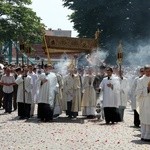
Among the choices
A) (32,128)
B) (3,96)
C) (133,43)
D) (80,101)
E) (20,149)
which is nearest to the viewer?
(20,149)

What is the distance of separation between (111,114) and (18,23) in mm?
31471

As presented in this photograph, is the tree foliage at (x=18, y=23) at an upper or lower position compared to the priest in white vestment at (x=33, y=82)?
upper

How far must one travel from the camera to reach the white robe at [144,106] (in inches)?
473

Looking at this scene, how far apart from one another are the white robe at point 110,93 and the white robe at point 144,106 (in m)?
3.43

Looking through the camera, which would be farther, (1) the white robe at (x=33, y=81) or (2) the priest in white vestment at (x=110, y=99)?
(1) the white robe at (x=33, y=81)

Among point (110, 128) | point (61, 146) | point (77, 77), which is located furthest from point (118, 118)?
point (61, 146)

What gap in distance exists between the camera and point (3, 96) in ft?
65.4

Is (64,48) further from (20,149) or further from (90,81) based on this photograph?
(20,149)

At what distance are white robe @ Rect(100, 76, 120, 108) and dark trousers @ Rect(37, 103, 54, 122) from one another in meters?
1.84

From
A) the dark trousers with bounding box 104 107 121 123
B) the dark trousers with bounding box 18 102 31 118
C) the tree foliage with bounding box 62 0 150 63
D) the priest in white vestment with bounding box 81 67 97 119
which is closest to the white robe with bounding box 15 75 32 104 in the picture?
the dark trousers with bounding box 18 102 31 118

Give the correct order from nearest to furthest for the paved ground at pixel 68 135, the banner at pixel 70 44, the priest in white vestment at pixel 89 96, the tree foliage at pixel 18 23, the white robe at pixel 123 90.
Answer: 1. the paved ground at pixel 68 135
2. the white robe at pixel 123 90
3. the priest in white vestment at pixel 89 96
4. the banner at pixel 70 44
5. the tree foliage at pixel 18 23

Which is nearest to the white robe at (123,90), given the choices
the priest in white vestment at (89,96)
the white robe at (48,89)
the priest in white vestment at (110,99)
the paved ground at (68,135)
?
the paved ground at (68,135)

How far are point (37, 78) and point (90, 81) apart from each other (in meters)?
1.98

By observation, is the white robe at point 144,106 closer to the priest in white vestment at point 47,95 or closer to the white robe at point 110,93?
the white robe at point 110,93
